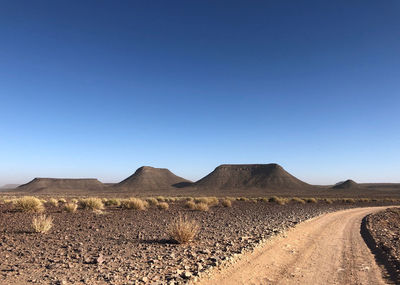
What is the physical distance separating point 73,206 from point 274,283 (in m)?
18.2

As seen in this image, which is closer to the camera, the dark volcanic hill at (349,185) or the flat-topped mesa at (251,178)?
the flat-topped mesa at (251,178)

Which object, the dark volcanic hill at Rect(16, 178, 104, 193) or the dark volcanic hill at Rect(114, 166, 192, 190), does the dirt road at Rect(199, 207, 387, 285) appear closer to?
the dark volcanic hill at Rect(114, 166, 192, 190)

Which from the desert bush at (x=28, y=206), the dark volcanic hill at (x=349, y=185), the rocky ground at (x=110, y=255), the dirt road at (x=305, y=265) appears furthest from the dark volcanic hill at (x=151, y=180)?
the dirt road at (x=305, y=265)

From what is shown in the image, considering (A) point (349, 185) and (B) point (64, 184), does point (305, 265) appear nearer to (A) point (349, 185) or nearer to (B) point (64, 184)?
(A) point (349, 185)

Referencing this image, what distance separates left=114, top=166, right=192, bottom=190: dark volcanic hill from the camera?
134363mm

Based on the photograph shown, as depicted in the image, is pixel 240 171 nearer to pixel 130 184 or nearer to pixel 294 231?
pixel 130 184

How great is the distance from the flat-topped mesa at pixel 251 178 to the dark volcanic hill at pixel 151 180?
1554cm

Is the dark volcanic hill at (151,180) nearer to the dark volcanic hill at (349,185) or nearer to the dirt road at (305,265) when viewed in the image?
the dark volcanic hill at (349,185)

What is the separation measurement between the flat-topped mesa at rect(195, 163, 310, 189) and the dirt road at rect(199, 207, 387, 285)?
111 metres

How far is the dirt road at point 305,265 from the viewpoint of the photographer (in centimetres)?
645

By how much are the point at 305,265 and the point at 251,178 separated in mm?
125597

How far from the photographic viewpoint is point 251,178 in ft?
430

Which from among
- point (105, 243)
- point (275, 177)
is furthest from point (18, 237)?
point (275, 177)

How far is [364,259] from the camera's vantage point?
27.3ft
